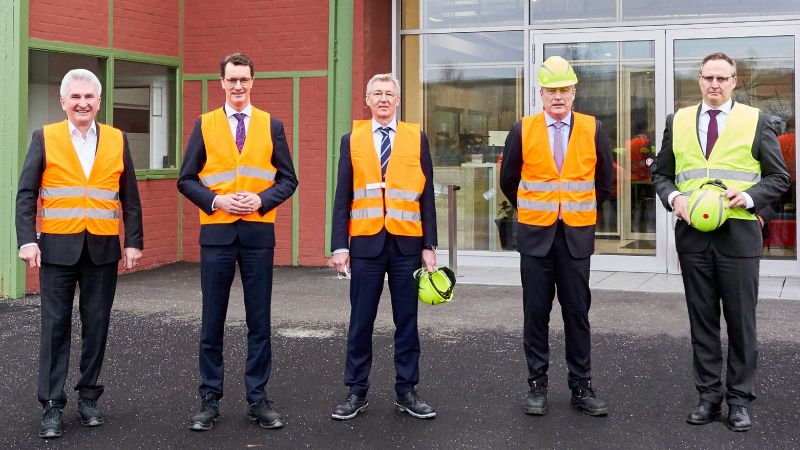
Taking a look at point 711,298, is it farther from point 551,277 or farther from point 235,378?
point 235,378

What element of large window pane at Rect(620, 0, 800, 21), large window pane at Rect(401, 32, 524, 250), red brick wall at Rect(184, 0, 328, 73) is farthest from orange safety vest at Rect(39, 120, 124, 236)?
large window pane at Rect(620, 0, 800, 21)

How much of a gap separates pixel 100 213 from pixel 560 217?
2.66 m

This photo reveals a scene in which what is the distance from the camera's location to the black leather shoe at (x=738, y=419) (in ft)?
17.0

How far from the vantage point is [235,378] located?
650cm

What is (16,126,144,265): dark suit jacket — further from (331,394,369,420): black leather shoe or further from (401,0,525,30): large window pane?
(401,0,525,30): large window pane

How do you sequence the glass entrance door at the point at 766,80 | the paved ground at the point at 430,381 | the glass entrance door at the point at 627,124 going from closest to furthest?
the paved ground at the point at 430,381 < the glass entrance door at the point at 766,80 < the glass entrance door at the point at 627,124

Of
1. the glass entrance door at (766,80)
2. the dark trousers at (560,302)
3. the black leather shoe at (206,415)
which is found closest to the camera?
the black leather shoe at (206,415)

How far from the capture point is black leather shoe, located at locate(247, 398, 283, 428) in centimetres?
531

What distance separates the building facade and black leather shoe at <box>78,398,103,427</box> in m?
6.21

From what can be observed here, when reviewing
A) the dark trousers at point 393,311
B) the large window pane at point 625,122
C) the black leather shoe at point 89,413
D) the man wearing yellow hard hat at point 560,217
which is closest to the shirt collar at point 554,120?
the man wearing yellow hard hat at point 560,217

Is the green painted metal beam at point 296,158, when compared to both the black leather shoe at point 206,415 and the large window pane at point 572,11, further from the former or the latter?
the black leather shoe at point 206,415

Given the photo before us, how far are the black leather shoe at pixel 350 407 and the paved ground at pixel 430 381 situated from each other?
64 mm

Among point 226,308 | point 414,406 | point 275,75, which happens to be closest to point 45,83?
point 275,75

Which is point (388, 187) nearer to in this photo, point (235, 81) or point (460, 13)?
point (235, 81)
